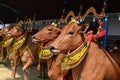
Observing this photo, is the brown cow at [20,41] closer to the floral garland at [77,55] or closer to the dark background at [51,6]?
the dark background at [51,6]

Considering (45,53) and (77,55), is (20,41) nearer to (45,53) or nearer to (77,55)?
(45,53)

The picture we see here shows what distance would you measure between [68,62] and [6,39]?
4788mm

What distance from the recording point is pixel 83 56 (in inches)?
138

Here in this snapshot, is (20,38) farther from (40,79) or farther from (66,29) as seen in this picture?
(66,29)

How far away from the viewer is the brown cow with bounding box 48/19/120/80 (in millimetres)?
3447

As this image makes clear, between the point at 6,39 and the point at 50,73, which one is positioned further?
the point at 6,39

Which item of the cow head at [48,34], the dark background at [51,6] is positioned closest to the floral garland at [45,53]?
the cow head at [48,34]

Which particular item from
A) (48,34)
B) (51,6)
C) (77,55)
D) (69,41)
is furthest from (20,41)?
(77,55)

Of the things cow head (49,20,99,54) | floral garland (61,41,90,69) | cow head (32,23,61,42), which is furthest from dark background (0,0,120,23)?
floral garland (61,41,90,69)

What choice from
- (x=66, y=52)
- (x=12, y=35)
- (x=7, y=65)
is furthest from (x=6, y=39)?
(x=66, y=52)

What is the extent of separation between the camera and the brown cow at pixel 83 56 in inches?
136

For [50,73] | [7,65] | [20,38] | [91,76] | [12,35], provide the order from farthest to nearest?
1. [7,65]
2. [12,35]
3. [20,38]
4. [50,73]
5. [91,76]

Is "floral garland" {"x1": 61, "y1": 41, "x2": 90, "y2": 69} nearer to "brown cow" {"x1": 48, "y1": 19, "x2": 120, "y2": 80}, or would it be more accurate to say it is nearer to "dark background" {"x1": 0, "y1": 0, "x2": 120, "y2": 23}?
"brown cow" {"x1": 48, "y1": 19, "x2": 120, "y2": 80}

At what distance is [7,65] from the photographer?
1009cm
